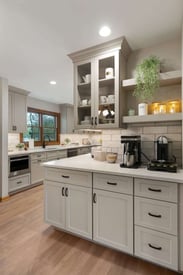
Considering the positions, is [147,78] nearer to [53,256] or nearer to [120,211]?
[120,211]

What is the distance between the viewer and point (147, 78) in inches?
77.0

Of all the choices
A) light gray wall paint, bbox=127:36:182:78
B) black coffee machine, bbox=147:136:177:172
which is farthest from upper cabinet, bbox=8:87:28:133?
black coffee machine, bbox=147:136:177:172

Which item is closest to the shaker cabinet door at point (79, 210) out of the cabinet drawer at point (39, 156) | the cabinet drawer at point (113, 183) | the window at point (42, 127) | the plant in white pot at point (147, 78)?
the cabinet drawer at point (113, 183)

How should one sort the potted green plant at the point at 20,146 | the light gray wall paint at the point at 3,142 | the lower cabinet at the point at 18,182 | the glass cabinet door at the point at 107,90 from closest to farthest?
the glass cabinet door at the point at 107,90
the light gray wall paint at the point at 3,142
the lower cabinet at the point at 18,182
the potted green plant at the point at 20,146

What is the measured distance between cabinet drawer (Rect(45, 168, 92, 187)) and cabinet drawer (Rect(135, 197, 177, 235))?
1.91ft

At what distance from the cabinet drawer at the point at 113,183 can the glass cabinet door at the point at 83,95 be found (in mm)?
881

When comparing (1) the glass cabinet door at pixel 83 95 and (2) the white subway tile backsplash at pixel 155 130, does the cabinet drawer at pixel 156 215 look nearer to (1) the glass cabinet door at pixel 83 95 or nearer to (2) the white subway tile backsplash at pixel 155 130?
(2) the white subway tile backsplash at pixel 155 130

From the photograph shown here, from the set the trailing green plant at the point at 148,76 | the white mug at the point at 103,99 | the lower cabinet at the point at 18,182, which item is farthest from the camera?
the lower cabinet at the point at 18,182

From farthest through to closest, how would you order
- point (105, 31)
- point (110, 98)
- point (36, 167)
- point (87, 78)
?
point (36, 167), point (87, 78), point (110, 98), point (105, 31)

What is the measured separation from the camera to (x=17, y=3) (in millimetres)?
1494

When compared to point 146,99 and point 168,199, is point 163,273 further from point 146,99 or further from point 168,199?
point 146,99

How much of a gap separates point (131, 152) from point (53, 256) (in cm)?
143

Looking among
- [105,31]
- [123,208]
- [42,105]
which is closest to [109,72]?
[105,31]

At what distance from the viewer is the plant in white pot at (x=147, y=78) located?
6.38 ft
